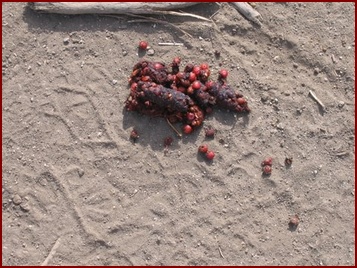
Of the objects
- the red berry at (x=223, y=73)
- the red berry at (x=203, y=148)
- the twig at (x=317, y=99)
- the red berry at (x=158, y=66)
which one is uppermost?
the red berry at (x=158, y=66)

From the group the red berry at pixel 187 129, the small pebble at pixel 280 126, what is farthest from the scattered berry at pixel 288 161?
the red berry at pixel 187 129

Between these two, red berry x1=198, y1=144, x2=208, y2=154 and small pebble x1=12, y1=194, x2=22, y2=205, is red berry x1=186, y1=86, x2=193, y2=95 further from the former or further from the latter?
small pebble x1=12, y1=194, x2=22, y2=205

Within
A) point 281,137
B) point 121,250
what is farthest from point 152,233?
point 281,137

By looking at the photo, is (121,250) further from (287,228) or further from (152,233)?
(287,228)

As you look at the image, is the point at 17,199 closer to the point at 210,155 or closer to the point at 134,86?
the point at 134,86

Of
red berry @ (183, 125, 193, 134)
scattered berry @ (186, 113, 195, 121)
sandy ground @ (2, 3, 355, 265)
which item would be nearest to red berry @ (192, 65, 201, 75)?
sandy ground @ (2, 3, 355, 265)

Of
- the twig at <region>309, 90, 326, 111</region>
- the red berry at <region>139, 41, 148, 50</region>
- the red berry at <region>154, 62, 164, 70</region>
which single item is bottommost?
the twig at <region>309, 90, 326, 111</region>

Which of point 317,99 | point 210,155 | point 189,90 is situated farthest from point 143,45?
point 317,99

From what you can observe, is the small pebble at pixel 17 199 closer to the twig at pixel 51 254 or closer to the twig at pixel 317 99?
the twig at pixel 51 254
